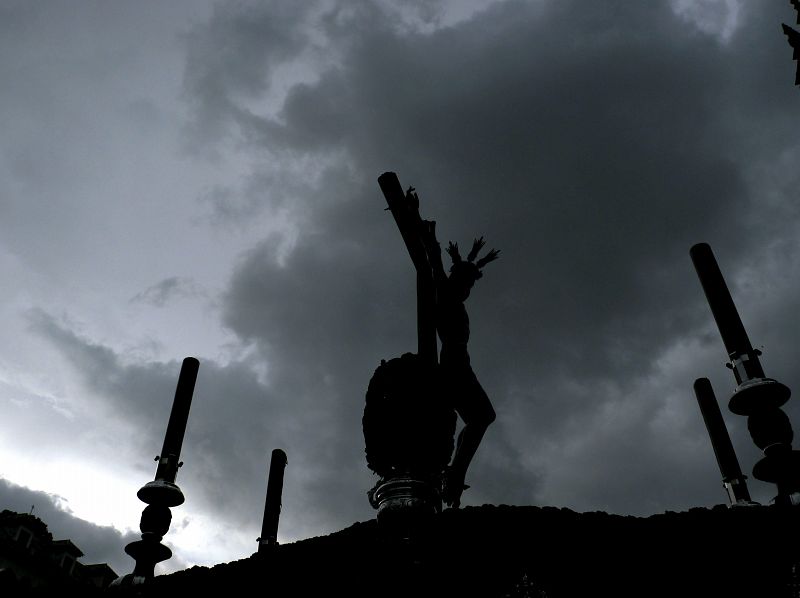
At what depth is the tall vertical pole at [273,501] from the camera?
7164mm

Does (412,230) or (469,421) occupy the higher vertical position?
(412,230)

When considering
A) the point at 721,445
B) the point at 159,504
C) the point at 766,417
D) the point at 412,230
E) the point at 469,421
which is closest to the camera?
the point at 766,417

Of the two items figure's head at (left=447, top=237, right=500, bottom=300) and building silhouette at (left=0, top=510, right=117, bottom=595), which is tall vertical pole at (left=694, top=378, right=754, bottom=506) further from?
building silhouette at (left=0, top=510, right=117, bottom=595)

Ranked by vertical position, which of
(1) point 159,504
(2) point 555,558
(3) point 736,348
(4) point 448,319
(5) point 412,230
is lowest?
(2) point 555,558

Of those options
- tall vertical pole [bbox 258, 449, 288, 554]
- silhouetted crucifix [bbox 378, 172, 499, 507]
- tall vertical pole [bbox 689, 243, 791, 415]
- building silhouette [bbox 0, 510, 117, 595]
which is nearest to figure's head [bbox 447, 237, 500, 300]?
silhouetted crucifix [bbox 378, 172, 499, 507]

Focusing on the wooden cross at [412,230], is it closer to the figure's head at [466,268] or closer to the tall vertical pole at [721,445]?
the figure's head at [466,268]

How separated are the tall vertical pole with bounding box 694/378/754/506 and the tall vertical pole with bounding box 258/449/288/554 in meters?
4.97

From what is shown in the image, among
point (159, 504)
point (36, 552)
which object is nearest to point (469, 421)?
point (159, 504)

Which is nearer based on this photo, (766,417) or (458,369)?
(766,417)

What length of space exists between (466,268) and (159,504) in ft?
11.3

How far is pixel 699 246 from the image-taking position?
566cm

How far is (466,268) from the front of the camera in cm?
630

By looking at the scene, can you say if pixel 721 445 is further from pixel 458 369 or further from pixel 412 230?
pixel 412 230

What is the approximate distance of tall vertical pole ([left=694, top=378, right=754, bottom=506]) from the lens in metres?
7.10
